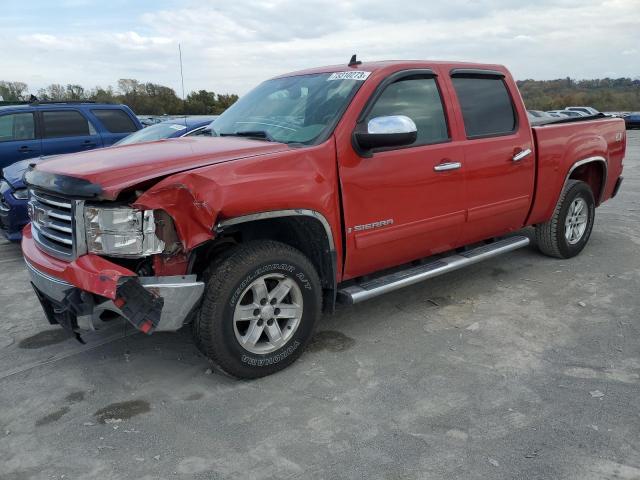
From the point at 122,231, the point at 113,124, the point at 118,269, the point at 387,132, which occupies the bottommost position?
the point at 118,269

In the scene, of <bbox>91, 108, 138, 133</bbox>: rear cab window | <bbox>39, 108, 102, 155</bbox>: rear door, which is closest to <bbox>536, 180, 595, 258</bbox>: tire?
<bbox>91, 108, 138, 133</bbox>: rear cab window

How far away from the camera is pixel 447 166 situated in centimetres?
406

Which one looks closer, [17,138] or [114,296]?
[114,296]

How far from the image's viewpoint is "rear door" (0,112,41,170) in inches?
345

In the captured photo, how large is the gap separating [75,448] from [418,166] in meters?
2.73

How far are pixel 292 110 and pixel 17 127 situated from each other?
6.95 metres

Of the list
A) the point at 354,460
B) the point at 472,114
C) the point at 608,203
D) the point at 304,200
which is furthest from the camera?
the point at 608,203

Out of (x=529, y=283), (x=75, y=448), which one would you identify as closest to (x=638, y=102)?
(x=529, y=283)

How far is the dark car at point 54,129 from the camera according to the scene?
883 cm

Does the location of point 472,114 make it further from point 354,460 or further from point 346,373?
point 354,460

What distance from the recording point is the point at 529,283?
5023 millimetres

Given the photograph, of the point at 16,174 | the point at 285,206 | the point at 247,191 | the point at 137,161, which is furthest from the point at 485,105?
the point at 16,174

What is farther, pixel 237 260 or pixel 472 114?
pixel 472 114

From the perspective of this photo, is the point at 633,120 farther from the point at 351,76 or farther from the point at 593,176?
the point at 351,76
